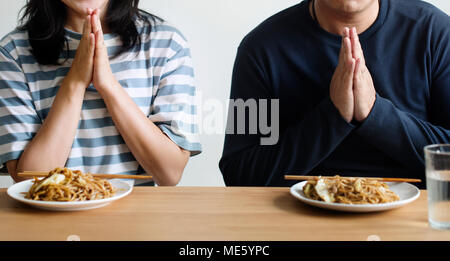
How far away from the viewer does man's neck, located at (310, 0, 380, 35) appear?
5.17ft

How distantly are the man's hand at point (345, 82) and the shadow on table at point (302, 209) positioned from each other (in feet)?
1.17

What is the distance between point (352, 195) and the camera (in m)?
0.98

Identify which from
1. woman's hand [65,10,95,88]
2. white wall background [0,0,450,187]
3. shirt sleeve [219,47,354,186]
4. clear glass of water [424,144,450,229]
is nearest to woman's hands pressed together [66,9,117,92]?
woman's hand [65,10,95,88]

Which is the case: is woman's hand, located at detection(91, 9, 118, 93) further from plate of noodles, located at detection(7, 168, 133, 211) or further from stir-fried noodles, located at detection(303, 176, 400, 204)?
stir-fried noodles, located at detection(303, 176, 400, 204)

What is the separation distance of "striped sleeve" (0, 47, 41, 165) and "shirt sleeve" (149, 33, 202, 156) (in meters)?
0.38

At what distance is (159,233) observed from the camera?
2.87ft

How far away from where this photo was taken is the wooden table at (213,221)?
861 mm

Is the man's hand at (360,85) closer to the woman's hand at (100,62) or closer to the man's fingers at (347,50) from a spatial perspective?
the man's fingers at (347,50)

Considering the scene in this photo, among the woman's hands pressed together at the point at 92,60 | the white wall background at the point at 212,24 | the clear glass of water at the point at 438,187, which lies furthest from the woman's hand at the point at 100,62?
the white wall background at the point at 212,24

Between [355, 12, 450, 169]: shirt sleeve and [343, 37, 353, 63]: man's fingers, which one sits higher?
[343, 37, 353, 63]: man's fingers

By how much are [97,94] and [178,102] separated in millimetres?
255
